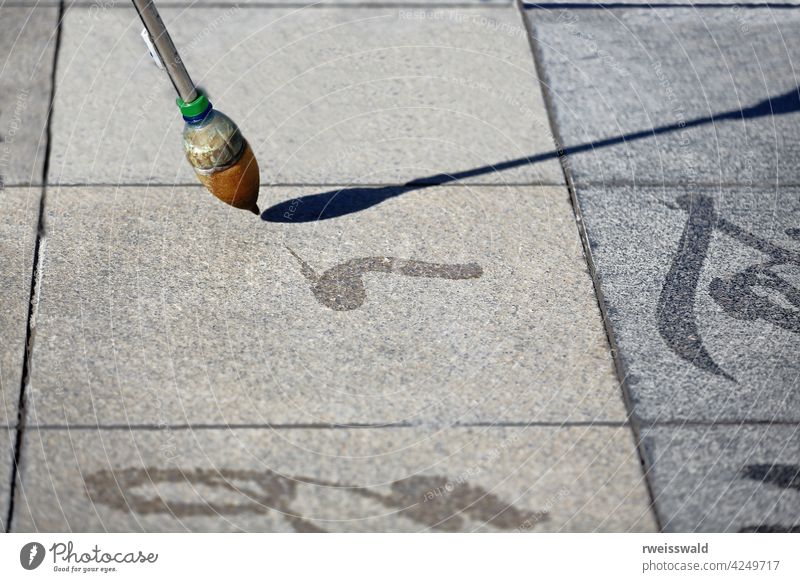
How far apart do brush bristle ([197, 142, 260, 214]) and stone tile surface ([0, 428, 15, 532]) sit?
1.33 meters

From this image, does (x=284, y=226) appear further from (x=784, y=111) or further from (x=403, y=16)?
(x=784, y=111)

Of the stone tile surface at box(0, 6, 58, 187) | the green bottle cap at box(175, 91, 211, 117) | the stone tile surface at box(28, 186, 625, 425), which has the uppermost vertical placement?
the stone tile surface at box(0, 6, 58, 187)

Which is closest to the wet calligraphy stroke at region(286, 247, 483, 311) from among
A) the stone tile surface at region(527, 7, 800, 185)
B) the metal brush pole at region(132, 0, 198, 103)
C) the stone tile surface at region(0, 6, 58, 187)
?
the metal brush pole at region(132, 0, 198, 103)

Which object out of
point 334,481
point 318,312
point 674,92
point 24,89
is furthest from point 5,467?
point 674,92

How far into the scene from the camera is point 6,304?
3.93 m

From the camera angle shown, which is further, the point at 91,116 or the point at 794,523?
the point at 91,116

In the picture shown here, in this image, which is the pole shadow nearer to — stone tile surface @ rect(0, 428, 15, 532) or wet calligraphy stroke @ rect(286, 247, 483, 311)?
wet calligraphy stroke @ rect(286, 247, 483, 311)

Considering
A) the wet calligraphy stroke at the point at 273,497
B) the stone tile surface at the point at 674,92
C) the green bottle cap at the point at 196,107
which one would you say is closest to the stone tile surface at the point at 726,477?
the wet calligraphy stroke at the point at 273,497

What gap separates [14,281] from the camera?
13.2ft

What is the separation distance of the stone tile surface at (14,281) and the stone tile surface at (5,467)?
60 mm

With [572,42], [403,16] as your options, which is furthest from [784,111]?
[403,16]

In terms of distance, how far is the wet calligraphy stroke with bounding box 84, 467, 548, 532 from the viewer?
3.25 meters

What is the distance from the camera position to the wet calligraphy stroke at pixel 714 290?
3.85 m
